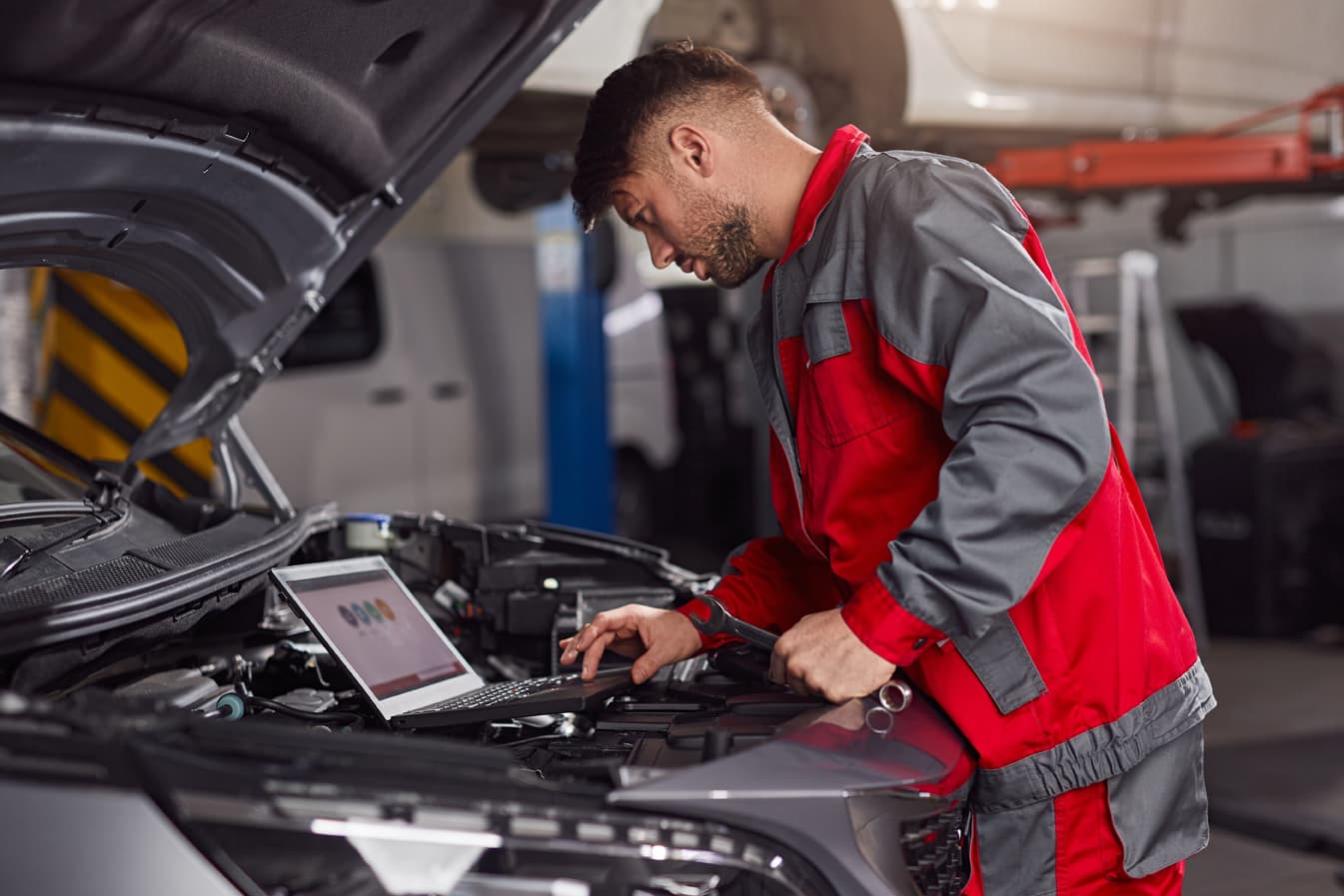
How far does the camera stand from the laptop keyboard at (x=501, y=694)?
1.42 metres

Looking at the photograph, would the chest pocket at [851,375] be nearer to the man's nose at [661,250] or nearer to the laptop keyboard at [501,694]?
the man's nose at [661,250]

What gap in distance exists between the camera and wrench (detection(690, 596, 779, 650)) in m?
1.37

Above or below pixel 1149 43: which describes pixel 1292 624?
below

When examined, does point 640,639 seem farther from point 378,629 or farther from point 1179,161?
point 1179,161

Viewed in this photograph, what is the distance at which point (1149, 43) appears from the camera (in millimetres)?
3793

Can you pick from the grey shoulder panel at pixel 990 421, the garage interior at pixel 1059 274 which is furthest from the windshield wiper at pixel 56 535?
the garage interior at pixel 1059 274

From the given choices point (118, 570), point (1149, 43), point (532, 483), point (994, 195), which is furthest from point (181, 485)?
point (994, 195)

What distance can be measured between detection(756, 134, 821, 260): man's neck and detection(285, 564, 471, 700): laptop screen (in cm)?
69

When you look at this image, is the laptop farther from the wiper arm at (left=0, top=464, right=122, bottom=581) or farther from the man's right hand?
the wiper arm at (left=0, top=464, right=122, bottom=581)

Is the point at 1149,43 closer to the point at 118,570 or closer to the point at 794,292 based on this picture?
the point at 794,292

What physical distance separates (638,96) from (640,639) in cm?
62

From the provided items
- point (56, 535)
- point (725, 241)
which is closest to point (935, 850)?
point (725, 241)

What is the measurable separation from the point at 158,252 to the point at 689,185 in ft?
2.64

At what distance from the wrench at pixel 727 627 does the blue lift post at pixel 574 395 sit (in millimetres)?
4173
